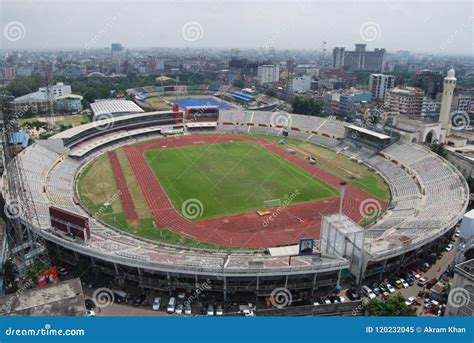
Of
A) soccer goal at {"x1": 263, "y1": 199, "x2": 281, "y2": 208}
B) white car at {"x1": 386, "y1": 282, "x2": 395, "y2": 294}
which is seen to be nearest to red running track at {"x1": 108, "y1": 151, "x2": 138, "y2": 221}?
soccer goal at {"x1": 263, "y1": 199, "x2": 281, "y2": 208}

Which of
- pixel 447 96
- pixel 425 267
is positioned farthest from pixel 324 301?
pixel 447 96

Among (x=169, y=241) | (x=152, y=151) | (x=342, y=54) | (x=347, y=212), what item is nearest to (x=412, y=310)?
(x=347, y=212)

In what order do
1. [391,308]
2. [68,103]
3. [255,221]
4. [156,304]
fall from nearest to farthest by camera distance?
[391,308]
[156,304]
[255,221]
[68,103]

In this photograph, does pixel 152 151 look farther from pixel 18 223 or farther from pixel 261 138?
pixel 18 223

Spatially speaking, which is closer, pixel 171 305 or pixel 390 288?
pixel 171 305

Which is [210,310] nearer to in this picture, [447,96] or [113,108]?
[447,96]

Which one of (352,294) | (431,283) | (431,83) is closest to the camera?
(352,294)

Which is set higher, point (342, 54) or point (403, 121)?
point (342, 54)
